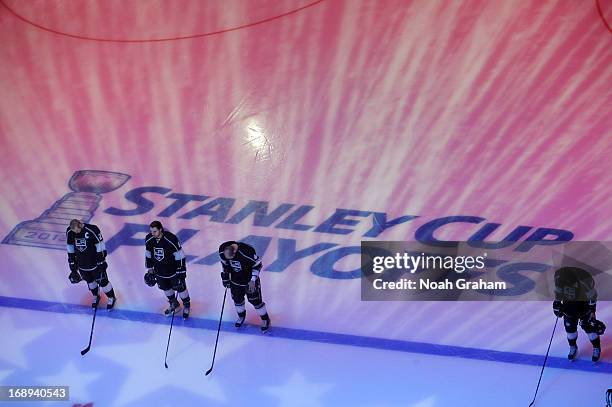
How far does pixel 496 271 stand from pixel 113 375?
12.3ft

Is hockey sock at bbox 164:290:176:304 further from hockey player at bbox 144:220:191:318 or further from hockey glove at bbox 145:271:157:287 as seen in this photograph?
hockey glove at bbox 145:271:157:287

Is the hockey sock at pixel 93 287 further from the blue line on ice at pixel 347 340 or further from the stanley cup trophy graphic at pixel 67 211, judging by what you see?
the stanley cup trophy graphic at pixel 67 211

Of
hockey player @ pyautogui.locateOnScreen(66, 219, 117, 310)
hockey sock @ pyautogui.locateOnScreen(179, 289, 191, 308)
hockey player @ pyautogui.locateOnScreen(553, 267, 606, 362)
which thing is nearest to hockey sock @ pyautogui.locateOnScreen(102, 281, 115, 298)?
hockey player @ pyautogui.locateOnScreen(66, 219, 117, 310)

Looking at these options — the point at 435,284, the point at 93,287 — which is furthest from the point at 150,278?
the point at 435,284

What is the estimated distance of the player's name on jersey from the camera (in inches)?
239

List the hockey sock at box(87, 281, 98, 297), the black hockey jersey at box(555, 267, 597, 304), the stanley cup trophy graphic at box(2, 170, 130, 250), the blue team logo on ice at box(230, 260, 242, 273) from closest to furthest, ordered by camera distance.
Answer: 1. the black hockey jersey at box(555, 267, 597, 304)
2. the blue team logo on ice at box(230, 260, 242, 273)
3. the hockey sock at box(87, 281, 98, 297)
4. the stanley cup trophy graphic at box(2, 170, 130, 250)

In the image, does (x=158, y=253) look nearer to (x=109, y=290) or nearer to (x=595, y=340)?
(x=109, y=290)

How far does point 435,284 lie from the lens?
6.15m

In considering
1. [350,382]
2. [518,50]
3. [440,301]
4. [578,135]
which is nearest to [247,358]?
[350,382]

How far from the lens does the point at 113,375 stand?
5.48 meters

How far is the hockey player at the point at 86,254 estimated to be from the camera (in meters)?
5.73

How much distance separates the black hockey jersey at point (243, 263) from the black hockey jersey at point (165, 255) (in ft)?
1.40

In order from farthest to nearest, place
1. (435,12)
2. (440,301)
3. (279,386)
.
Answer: (435,12) → (440,301) → (279,386)

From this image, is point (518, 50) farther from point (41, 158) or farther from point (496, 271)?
point (41, 158)
